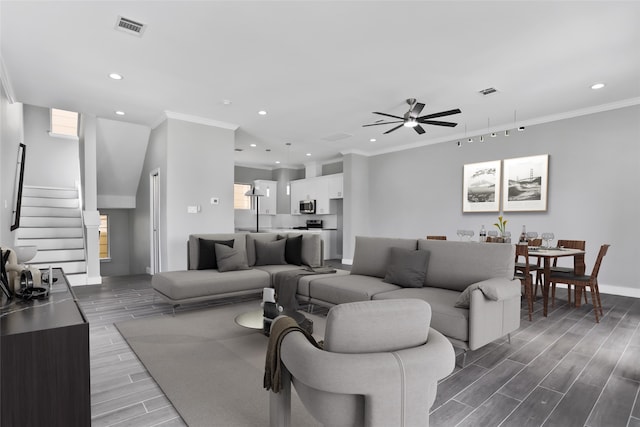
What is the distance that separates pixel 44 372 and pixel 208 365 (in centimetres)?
129

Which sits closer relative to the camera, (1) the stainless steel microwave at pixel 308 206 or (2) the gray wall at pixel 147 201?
(2) the gray wall at pixel 147 201

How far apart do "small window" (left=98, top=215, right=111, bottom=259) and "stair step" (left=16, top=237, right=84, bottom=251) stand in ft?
7.56

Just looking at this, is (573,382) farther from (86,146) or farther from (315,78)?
(86,146)

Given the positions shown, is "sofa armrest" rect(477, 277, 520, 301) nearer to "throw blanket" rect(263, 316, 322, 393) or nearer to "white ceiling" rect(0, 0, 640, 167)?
"throw blanket" rect(263, 316, 322, 393)

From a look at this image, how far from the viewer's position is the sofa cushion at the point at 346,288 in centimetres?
334

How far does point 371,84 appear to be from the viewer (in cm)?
439

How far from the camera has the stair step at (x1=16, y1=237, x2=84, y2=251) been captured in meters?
6.11

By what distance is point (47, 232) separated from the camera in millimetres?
6500

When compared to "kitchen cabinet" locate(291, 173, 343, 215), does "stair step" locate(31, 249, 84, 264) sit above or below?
below

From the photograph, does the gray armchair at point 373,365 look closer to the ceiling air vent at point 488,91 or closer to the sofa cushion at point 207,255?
the sofa cushion at point 207,255

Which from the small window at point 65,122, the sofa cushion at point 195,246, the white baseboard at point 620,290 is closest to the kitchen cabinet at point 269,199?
the small window at point 65,122

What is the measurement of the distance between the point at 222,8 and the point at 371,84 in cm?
217

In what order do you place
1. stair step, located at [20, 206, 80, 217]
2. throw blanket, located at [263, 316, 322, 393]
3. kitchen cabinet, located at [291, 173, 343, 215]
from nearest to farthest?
throw blanket, located at [263, 316, 322, 393] → stair step, located at [20, 206, 80, 217] → kitchen cabinet, located at [291, 173, 343, 215]

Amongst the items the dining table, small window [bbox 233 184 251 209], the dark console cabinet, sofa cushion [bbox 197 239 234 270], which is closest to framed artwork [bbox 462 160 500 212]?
the dining table
